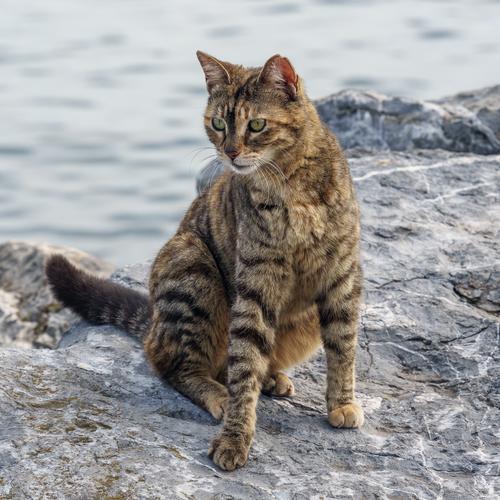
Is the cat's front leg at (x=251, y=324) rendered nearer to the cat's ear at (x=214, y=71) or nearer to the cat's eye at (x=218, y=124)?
the cat's eye at (x=218, y=124)

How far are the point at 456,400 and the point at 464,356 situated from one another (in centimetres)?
41

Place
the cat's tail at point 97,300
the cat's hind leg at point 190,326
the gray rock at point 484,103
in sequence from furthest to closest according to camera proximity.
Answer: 1. the gray rock at point 484,103
2. the cat's tail at point 97,300
3. the cat's hind leg at point 190,326

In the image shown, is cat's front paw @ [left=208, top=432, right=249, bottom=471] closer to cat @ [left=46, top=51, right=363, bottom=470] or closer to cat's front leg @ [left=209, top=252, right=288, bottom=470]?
cat @ [left=46, top=51, right=363, bottom=470]

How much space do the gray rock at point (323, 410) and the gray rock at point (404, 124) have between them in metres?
1.49

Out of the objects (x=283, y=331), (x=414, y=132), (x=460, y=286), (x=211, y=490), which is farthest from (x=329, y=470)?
(x=414, y=132)

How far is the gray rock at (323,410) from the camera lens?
4449mm

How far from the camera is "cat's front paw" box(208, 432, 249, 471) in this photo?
4.63 metres

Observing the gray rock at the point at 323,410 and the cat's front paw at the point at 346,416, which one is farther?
the cat's front paw at the point at 346,416

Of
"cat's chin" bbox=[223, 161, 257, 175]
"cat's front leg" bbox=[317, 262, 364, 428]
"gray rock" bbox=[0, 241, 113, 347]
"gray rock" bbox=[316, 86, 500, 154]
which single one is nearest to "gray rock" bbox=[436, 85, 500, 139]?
"gray rock" bbox=[316, 86, 500, 154]

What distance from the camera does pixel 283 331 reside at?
5.41 m

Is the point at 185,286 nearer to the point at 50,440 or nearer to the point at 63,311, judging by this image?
the point at 50,440

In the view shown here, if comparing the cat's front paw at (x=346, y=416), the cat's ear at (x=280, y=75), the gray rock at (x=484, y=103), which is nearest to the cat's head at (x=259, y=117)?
the cat's ear at (x=280, y=75)

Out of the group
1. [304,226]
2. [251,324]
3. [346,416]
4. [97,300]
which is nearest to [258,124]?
[304,226]

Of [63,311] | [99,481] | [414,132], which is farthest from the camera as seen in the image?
[414,132]
